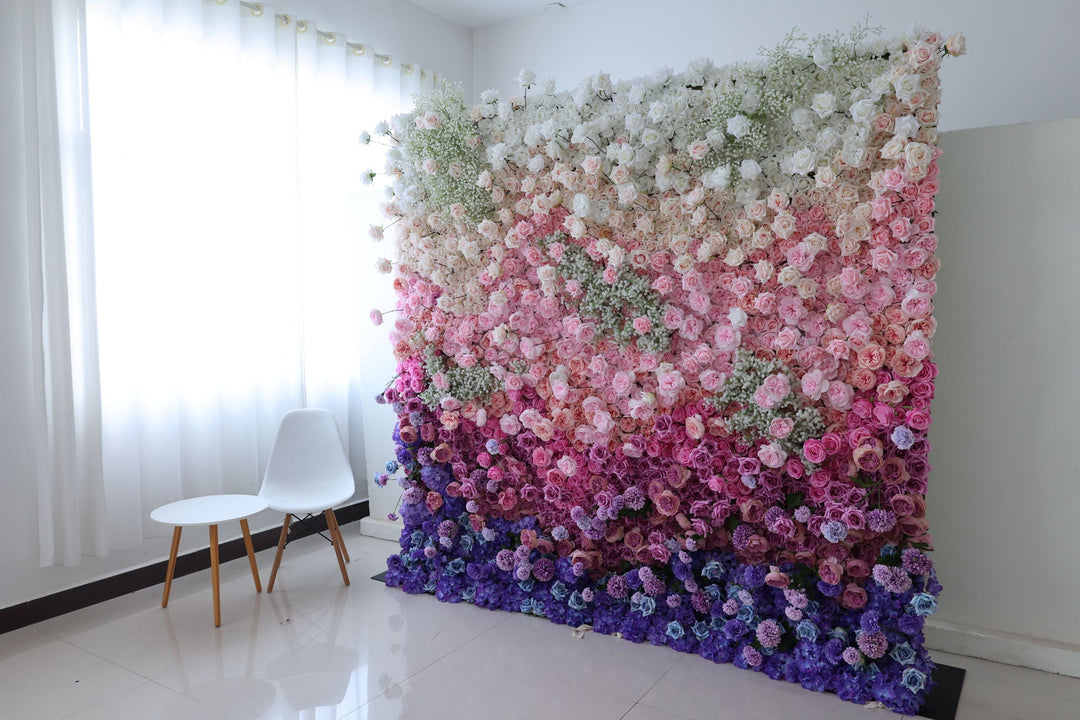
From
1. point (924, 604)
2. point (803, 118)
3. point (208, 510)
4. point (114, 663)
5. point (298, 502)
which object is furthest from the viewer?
point (298, 502)

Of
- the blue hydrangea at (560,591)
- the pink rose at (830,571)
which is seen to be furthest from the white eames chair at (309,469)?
the pink rose at (830,571)

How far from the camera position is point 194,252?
3.39 m

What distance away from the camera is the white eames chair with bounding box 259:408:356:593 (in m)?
3.38

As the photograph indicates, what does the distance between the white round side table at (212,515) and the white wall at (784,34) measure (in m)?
2.56

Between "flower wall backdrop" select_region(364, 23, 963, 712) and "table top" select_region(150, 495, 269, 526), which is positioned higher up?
"flower wall backdrop" select_region(364, 23, 963, 712)

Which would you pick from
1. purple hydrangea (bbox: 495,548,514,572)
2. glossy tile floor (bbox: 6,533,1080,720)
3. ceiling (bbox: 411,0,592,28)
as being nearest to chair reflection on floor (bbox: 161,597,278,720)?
glossy tile floor (bbox: 6,533,1080,720)

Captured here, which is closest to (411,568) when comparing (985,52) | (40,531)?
(40,531)

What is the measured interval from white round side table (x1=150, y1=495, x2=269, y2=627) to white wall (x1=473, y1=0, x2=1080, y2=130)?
2557 millimetres

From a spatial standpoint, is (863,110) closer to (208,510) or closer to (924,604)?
(924,604)

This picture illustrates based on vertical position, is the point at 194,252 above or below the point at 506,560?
above

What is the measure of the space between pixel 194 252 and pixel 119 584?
1514 millimetres

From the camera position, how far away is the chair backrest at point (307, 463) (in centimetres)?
340

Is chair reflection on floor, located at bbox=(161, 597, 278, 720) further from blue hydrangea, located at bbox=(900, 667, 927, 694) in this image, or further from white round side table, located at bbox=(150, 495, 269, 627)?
blue hydrangea, located at bbox=(900, 667, 927, 694)

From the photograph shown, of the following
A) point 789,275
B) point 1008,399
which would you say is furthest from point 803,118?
point 1008,399
